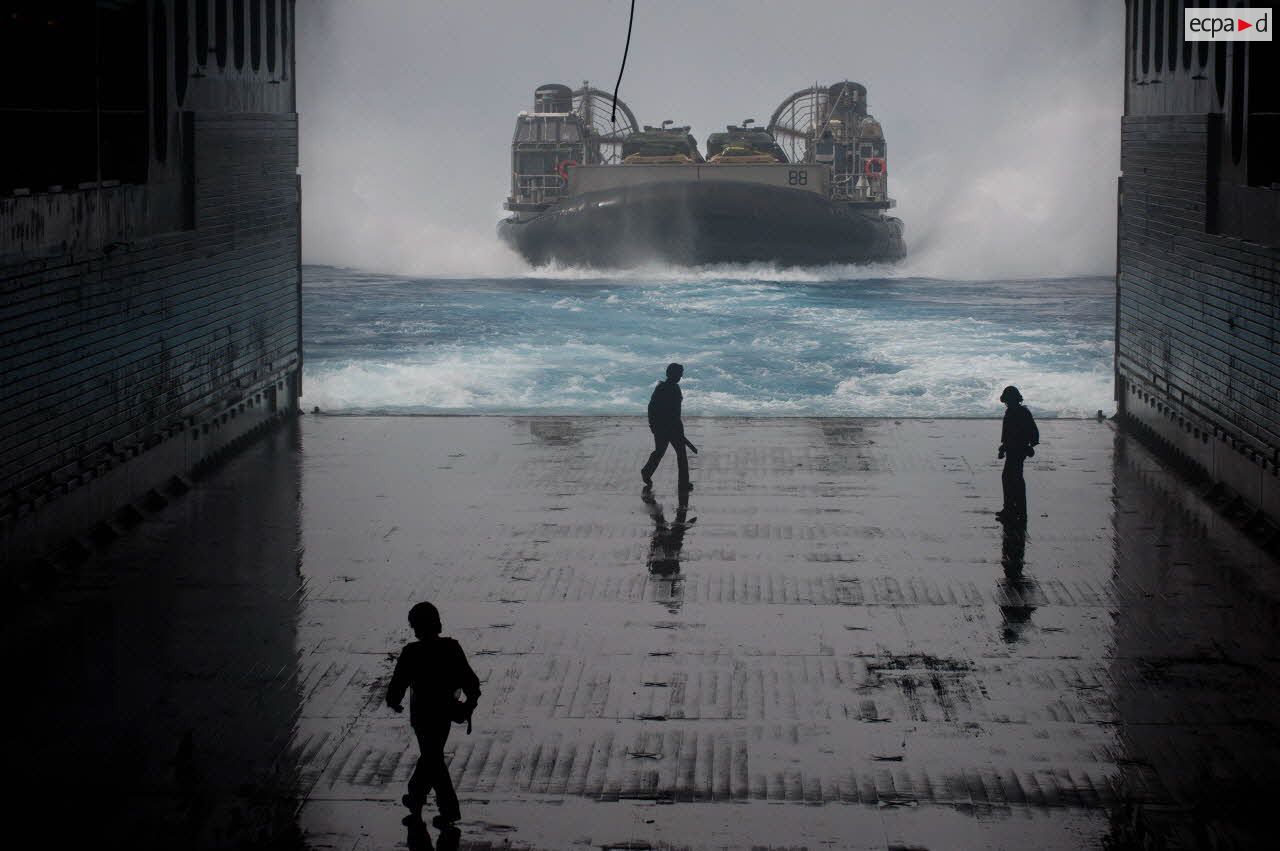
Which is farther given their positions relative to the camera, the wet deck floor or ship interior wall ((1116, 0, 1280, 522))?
ship interior wall ((1116, 0, 1280, 522))

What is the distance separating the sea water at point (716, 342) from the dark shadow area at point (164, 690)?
888 centimetres

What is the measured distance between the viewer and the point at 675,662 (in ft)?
31.5

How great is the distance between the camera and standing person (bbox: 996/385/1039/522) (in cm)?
1305

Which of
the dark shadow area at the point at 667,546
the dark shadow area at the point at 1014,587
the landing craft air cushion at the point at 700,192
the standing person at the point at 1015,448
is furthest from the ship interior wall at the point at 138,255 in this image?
the landing craft air cushion at the point at 700,192

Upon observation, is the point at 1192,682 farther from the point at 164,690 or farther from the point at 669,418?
the point at 669,418

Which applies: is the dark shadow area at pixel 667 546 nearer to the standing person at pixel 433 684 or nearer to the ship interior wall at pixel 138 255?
the standing person at pixel 433 684

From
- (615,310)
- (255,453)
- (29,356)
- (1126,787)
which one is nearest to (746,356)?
(615,310)

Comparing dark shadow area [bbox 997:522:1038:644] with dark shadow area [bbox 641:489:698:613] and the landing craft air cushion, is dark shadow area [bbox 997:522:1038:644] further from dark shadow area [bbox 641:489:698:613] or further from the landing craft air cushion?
the landing craft air cushion

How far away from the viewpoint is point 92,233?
12.6m

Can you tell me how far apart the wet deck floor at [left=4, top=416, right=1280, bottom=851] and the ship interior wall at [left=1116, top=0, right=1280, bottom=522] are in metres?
0.76

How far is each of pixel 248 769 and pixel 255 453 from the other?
9069 millimetres

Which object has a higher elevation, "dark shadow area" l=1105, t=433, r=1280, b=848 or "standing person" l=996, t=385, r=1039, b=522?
"standing person" l=996, t=385, r=1039, b=522

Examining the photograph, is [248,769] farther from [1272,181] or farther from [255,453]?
[1272,181]

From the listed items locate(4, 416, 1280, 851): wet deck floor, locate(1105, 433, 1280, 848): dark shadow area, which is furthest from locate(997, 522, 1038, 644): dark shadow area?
locate(1105, 433, 1280, 848): dark shadow area
